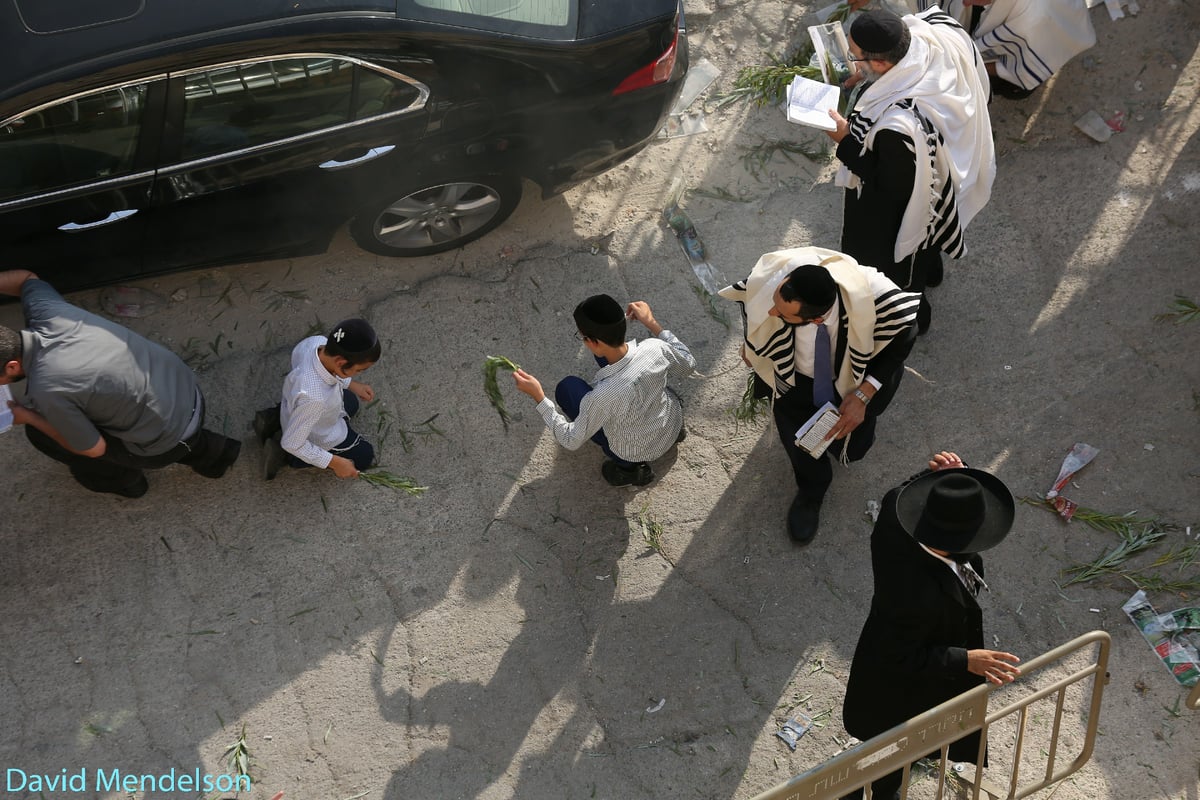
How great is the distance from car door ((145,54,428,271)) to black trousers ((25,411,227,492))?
1023 millimetres

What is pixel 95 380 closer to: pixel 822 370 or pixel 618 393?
pixel 618 393

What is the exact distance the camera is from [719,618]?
4984mm

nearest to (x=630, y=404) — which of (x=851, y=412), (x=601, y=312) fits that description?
(x=601, y=312)

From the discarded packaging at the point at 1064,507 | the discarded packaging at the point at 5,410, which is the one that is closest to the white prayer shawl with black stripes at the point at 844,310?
the discarded packaging at the point at 1064,507

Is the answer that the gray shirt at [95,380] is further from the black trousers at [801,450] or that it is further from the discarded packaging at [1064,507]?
the discarded packaging at [1064,507]

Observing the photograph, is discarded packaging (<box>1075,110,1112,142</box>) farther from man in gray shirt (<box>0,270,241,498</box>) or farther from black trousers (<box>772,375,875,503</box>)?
man in gray shirt (<box>0,270,241,498</box>)

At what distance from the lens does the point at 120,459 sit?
484cm

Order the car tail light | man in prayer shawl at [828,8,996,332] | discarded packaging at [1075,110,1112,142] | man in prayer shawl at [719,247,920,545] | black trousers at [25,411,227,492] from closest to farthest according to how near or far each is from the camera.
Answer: man in prayer shawl at [719,247,920,545], man in prayer shawl at [828,8,996,332], black trousers at [25,411,227,492], the car tail light, discarded packaging at [1075,110,1112,142]

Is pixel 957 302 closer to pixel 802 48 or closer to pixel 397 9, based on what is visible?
pixel 802 48

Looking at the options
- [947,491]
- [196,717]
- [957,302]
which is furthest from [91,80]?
[957,302]

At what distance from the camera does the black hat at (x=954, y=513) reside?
350 centimetres

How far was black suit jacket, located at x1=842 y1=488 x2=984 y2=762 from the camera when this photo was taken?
3.69 metres

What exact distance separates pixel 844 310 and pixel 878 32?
130cm

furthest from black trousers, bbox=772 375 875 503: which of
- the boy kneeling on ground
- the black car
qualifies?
the black car
